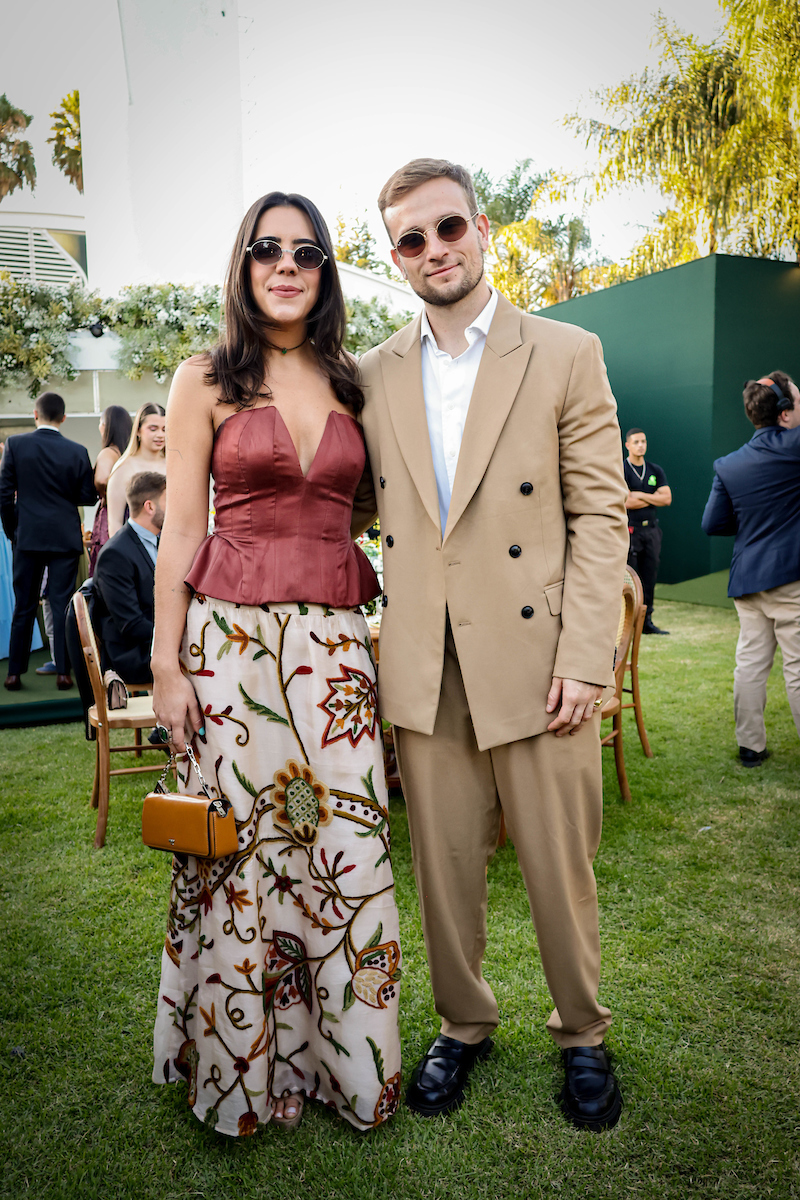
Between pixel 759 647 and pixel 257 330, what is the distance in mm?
3681

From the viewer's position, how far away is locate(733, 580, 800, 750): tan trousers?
14.6ft

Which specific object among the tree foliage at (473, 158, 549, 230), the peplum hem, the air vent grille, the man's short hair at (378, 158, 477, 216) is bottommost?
the peplum hem

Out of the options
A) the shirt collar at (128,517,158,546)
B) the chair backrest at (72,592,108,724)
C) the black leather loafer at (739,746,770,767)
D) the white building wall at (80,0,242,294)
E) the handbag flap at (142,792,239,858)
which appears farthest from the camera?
the white building wall at (80,0,242,294)

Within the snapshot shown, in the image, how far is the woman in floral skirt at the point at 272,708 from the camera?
1.89 m

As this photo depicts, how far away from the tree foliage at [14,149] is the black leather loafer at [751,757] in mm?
16374

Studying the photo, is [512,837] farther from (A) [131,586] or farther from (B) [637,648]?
(A) [131,586]

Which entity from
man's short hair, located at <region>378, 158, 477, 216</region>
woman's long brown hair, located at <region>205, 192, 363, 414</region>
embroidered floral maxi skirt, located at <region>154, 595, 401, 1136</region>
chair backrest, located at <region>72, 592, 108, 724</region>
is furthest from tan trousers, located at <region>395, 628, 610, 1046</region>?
chair backrest, located at <region>72, 592, 108, 724</region>

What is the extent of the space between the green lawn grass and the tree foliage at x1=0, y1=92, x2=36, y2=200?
50.4ft

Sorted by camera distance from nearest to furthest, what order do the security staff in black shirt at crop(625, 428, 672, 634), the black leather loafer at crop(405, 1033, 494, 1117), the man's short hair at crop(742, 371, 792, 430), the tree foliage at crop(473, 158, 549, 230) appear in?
the black leather loafer at crop(405, 1033, 494, 1117) < the man's short hair at crop(742, 371, 792, 430) < the security staff in black shirt at crop(625, 428, 672, 634) < the tree foliage at crop(473, 158, 549, 230)

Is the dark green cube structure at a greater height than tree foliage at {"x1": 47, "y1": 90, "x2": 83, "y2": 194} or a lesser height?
lesser

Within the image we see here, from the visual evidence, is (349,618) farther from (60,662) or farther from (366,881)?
(60,662)

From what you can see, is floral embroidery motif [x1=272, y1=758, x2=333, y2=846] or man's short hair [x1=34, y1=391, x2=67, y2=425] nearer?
floral embroidery motif [x1=272, y1=758, x2=333, y2=846]

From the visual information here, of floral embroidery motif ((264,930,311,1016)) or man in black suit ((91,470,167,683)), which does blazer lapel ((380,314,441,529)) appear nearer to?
floral embroidery motif ((264,930,311,1016))

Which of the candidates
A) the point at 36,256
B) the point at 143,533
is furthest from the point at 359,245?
the point at 143,533
